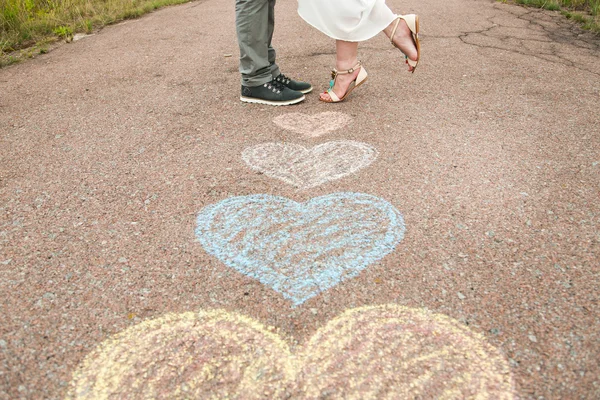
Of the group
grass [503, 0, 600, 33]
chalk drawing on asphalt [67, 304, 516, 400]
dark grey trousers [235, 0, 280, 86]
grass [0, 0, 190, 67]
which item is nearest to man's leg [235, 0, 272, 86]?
dark grey trousers [235, 0, 280, 86]

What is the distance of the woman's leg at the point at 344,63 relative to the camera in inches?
121

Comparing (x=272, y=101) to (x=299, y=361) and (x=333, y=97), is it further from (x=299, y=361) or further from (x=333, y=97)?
(x=299, y=361)

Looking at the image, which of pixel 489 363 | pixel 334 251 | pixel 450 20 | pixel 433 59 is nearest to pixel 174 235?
pixel 334 251

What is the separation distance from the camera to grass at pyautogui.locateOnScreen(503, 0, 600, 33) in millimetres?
5023

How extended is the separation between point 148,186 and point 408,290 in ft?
4.31

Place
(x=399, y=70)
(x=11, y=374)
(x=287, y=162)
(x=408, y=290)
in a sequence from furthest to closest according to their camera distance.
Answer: (x=399, y=70)
(x=287, y=162)
(x=408, y=290)
(x=11, y=374)

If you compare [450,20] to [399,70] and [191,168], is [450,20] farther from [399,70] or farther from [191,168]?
[191,168]

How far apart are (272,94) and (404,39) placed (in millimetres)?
889

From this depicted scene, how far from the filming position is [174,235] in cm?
200

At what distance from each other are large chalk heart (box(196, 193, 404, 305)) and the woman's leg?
3.94 feet

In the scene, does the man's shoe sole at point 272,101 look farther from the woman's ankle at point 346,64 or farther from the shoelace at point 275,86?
the woman's ankle at point 346,64

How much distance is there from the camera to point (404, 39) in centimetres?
306

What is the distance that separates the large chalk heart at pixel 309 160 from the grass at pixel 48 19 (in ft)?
9.39

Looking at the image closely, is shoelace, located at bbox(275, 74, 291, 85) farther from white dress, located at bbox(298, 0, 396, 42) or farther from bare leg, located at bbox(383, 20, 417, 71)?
bare leg, located at bbox(383, 20, 417, 71)
